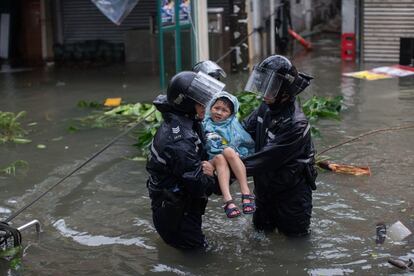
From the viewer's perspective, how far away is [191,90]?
4.69 metres

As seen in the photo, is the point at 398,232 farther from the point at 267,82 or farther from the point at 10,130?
the point at 10,130

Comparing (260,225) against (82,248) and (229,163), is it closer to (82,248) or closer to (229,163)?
(229,163)

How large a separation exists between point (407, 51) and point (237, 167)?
10174 millimetres

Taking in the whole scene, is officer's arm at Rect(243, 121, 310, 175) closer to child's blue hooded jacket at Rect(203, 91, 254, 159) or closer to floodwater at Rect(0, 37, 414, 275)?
child's blue hooded jacket at Rect(203, 91, 254, 159)

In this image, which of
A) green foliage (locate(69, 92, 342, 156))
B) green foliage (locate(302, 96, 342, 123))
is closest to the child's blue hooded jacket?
green foliage (locate(69, 92, 342, 156))

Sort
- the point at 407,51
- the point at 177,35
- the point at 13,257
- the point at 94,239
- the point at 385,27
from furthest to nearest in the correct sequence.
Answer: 1. the point at 385,27
2. the point at 407,51
3. the point at 177,35
4. the point at 94,239
5. the point at 13,257

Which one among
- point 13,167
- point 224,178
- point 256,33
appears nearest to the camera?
point 224,178

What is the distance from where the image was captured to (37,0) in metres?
17.6

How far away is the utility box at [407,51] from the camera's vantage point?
1386 cm

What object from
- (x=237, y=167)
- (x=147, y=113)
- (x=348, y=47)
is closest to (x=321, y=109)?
(x=147, y=113)

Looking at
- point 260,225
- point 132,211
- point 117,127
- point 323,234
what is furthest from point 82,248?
point 117,127

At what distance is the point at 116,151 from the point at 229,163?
383 cm

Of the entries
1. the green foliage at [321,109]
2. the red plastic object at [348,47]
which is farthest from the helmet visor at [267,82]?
the red plastic object at [348,47]

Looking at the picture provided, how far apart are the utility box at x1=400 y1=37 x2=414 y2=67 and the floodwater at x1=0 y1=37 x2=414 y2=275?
3316 mm
